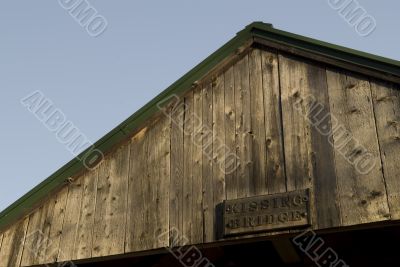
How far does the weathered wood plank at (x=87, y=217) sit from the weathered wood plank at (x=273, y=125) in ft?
7.39

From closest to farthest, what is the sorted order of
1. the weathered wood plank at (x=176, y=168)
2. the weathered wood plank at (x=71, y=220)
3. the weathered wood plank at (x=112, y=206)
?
the weathered wood plank at (x=176, y=168) < the weathered wood plank at (x=112, y=206) < the weathered wood plank at (x=71, y=220)

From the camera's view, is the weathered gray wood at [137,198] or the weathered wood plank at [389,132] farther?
the weathered gray wood at [137,198]

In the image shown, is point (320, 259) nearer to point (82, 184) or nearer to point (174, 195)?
point (174, 195)

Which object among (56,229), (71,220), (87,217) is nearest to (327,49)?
(87,217)

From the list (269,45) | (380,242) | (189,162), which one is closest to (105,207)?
(189,162)

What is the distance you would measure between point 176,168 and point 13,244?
2.45 m

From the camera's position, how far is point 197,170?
7305mm

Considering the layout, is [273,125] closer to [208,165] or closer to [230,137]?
[230,137]

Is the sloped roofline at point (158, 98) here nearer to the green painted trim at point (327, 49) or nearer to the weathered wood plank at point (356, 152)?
the green painted trim at point (327, 49)

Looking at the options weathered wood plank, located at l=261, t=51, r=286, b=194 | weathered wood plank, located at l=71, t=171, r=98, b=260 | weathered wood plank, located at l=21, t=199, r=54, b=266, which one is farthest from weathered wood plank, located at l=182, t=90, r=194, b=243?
weathered wood plank, located at l=21, t=199, r=54, b=266

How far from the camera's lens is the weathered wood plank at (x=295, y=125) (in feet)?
22.0

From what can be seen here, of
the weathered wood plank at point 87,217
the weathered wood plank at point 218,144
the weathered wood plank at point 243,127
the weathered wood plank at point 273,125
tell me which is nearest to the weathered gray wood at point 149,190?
the weathered wood plank at point 87,217

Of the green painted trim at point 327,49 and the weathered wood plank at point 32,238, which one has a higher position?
the green painted trim at point 327,49

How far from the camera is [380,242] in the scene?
24.8 ft
